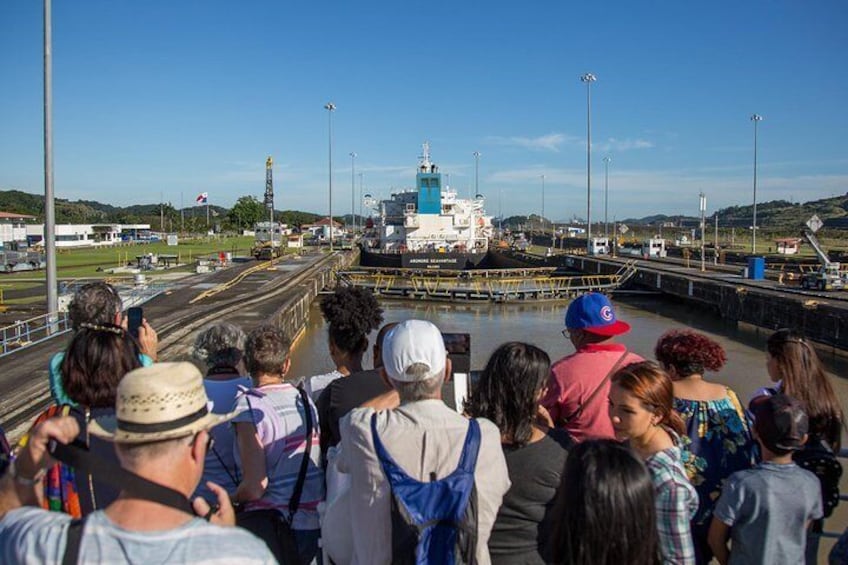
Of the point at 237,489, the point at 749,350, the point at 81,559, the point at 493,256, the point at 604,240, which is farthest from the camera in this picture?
the point at 604,240

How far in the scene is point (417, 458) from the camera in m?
2.21

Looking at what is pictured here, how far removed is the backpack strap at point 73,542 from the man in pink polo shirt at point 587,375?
213 centimetres

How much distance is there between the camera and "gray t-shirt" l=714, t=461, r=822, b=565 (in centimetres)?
255

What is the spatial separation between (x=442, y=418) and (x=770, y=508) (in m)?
1.37

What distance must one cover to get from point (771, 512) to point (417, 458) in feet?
4.74

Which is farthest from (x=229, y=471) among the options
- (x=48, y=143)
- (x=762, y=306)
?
(x=762, y=306)

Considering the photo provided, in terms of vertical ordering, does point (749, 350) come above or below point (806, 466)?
below

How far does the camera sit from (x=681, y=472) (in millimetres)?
2482

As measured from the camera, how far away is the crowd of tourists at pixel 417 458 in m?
1.75

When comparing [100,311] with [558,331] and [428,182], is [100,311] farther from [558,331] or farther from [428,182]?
[428,182]

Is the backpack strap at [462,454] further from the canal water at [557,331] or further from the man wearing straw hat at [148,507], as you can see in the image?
the canal water at [557,331]

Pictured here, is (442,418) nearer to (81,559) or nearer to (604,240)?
(81,559)

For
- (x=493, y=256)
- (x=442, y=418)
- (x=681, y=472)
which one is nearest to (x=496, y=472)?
(x=442, y=418)

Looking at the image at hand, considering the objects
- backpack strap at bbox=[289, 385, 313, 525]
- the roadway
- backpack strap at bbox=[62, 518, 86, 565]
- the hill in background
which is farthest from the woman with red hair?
the hill in background
